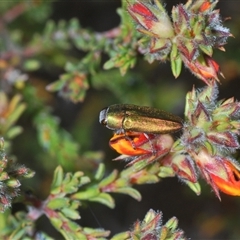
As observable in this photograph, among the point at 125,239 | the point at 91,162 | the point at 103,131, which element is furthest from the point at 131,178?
the point at 103,131

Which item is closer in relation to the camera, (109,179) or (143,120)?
(143,120)

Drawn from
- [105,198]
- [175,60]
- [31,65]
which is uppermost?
[31,65]

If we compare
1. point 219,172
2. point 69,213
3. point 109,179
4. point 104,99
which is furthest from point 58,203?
point 104,99

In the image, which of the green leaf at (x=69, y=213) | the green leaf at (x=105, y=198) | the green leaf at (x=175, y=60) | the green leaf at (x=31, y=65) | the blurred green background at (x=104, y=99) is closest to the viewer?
the green leaf at (x=175, y=60)

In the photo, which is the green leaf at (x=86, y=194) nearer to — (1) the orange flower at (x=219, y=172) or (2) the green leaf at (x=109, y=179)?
(2) the green leaf at (x=109, y=179)

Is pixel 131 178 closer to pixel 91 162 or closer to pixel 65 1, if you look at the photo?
pixel 91 162

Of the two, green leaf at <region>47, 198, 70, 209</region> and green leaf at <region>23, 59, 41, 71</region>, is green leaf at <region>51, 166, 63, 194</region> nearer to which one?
green leaf at <region>47, 198, 70, 209</region>

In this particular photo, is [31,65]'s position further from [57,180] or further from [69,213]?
[69,213]

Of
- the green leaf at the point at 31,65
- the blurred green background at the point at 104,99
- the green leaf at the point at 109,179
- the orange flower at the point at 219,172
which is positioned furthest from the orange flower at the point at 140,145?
the green leaf at the point at 31,65

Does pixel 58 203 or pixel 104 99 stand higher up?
pixel 58 203

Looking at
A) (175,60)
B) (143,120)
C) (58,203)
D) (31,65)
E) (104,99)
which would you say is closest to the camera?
(143,120)
